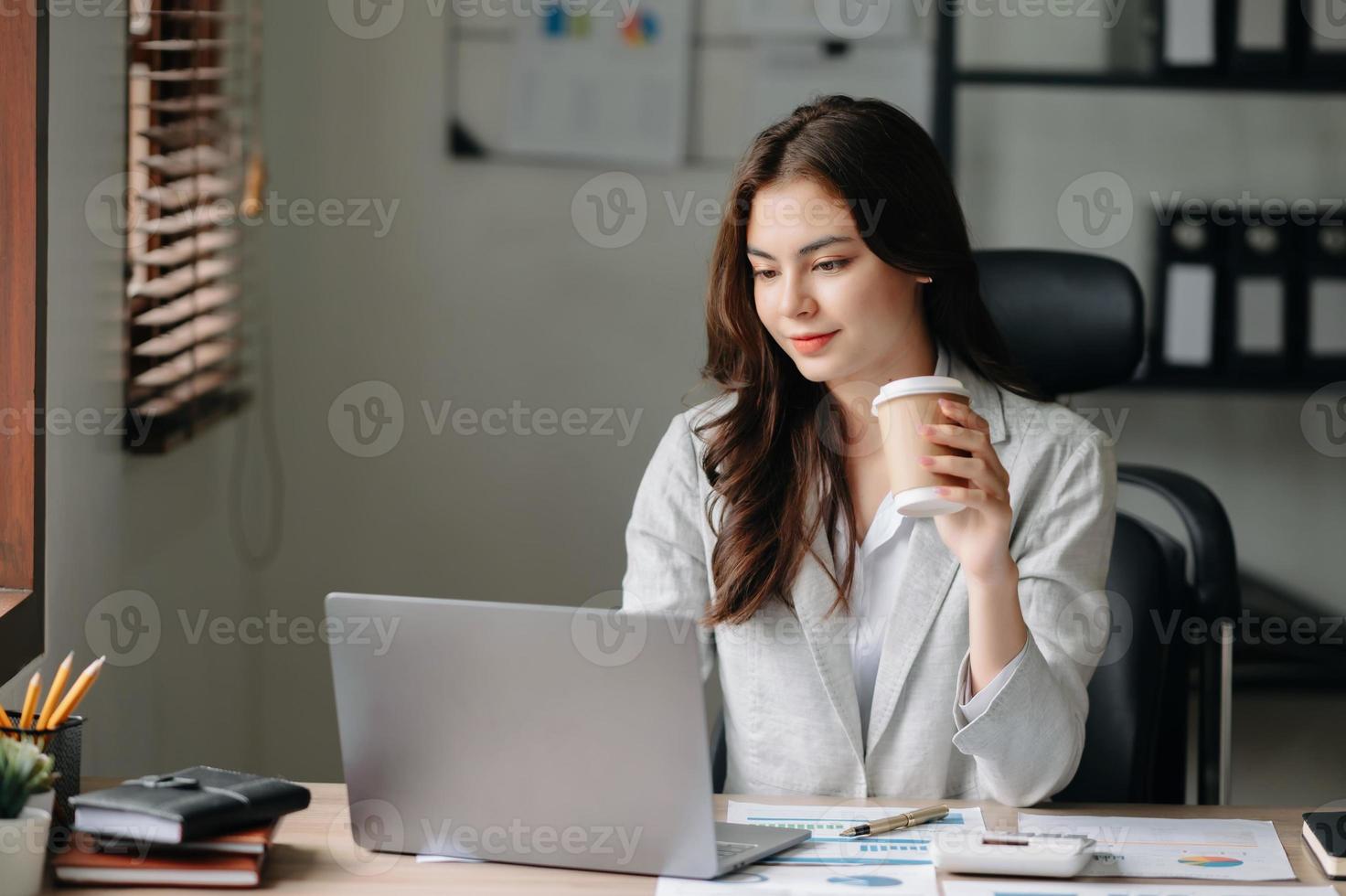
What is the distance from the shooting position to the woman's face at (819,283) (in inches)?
64.4

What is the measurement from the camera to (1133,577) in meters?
1.83

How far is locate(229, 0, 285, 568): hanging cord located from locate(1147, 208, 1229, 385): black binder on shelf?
1.73 m

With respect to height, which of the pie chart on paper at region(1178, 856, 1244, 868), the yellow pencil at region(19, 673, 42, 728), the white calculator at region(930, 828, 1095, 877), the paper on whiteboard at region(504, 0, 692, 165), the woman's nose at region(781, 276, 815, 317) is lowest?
the pie chart on paper at region(1178, 856, 1244, 868)

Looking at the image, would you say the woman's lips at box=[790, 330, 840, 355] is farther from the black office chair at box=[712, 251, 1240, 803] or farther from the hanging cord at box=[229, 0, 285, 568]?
the hanging cord at box=[229, 0, 285, 568]

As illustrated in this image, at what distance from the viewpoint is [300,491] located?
3.02 metres

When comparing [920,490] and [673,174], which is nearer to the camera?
[920,490]

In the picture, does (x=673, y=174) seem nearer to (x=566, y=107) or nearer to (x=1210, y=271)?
(x=566, y=107)

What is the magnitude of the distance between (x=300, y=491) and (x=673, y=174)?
1.02 metres

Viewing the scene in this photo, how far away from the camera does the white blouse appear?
174cm

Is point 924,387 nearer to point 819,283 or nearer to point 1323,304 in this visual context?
point 819,283

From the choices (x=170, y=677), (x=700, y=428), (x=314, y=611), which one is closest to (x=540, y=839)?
(x=700, y=428)

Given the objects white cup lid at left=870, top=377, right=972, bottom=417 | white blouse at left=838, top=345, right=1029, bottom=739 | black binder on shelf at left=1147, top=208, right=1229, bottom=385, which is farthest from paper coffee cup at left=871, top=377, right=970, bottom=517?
black binder on shelf at left=1147, top=208, right=1229, bottom=385

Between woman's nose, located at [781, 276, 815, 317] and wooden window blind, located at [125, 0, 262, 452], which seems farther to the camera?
wooden window blind, located at [125, 0, 262, 452]

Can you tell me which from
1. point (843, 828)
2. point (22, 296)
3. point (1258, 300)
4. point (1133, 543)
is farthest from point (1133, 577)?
point (22, 296)
